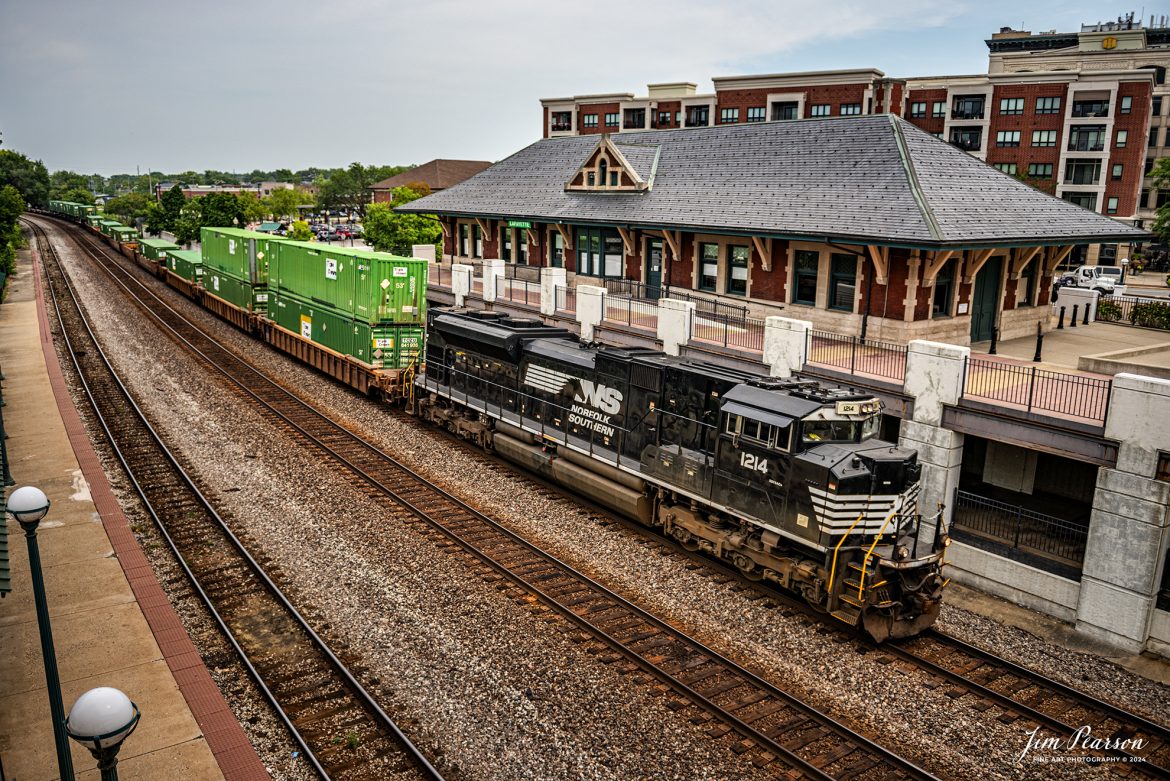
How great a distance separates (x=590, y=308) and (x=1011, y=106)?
52803 mm

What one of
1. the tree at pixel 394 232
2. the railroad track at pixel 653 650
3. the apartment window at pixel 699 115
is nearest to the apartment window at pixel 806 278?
the railroad track at pixel 653 650

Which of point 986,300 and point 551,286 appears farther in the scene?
point 551,286

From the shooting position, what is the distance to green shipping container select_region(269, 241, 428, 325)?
2622cm

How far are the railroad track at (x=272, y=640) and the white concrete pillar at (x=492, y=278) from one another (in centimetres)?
1366

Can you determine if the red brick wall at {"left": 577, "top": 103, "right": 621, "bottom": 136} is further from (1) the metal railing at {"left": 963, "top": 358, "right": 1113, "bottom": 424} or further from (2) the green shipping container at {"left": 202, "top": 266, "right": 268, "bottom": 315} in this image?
(1) the metal railing at {"left": 963, "top": 358, "right": 1113, "bottom": 424}

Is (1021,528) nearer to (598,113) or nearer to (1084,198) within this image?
(1084,198)

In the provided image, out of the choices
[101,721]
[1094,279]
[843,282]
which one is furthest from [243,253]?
[1094,279]

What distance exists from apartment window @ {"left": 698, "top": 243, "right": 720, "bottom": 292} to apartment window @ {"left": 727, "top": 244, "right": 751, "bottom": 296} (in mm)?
592

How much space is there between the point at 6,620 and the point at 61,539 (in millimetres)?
3417

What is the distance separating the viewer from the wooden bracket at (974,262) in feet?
73.8

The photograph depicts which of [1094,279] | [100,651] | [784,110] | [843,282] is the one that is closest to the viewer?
[100,651]

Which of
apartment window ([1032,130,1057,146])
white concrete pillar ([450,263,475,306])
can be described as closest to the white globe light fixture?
white concrete pillar ([450,263,475,306])

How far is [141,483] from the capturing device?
20.0 meters

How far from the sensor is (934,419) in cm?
1661
